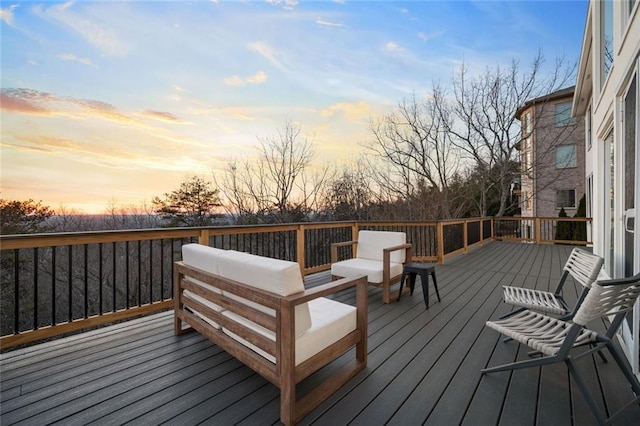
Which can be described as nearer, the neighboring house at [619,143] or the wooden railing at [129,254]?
the neighboring house at [619,143]

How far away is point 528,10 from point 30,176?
1315cm

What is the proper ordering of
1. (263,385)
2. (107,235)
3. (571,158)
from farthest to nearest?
(571,158) → (107,235) → (263,385)

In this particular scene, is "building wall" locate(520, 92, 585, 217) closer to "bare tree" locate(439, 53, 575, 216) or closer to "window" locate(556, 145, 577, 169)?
"window" locate(556, 145, 577, 169)

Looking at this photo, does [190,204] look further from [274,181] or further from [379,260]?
[379,260]

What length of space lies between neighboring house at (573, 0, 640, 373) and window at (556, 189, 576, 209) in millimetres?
14076

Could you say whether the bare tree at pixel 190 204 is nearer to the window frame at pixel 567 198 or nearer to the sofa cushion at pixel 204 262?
the sofa cushion at pixel 204 262

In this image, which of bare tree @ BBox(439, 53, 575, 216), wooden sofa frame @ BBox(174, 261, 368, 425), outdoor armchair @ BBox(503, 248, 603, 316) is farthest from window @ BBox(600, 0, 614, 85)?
bare tree @ BBox(439, 53, 575, 216)

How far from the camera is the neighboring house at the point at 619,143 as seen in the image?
1.97m

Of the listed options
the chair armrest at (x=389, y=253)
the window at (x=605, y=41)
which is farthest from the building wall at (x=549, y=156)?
the chair armrest at (x=389, y=253)

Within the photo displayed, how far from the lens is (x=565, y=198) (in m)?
14.5

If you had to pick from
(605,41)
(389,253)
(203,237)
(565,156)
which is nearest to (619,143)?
(605,41)

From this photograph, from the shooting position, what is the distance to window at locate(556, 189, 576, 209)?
14.3 meters

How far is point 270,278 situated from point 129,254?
14.5 ft

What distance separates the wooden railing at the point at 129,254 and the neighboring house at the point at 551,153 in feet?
12.2
